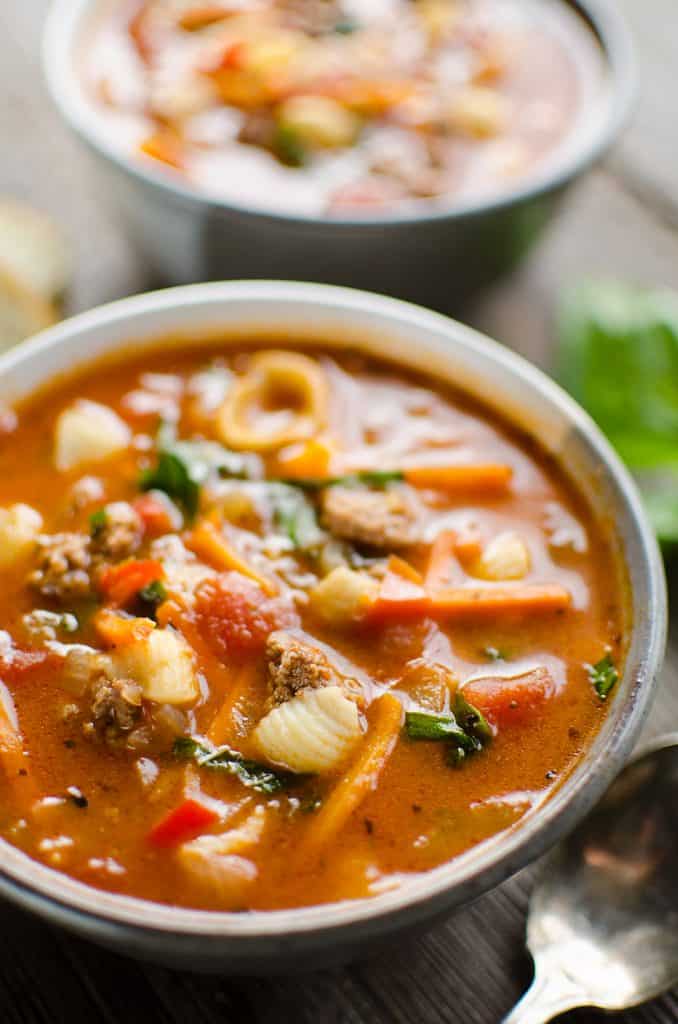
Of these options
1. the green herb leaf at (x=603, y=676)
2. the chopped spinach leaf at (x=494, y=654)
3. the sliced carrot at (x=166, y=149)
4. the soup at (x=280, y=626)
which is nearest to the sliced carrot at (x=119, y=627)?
the soup at (x=280, y=626)

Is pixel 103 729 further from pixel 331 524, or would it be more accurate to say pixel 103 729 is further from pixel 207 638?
pixel 331 524

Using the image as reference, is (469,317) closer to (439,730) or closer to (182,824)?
(439,730)

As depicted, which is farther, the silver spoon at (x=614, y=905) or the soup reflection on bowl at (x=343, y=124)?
the soup reflection on bowl at (x=343, y=124)

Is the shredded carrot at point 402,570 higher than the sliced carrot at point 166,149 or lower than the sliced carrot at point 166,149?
lower

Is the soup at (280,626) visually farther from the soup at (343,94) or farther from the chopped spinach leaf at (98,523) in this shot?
the soup at (343,94)

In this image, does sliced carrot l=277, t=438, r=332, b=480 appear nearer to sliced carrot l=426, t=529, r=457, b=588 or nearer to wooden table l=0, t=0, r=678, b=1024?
sliced carrot l=426, t=529, r=457, b=588

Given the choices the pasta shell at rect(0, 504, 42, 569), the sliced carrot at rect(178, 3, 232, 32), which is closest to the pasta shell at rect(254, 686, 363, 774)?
the pasta shell at rect(0, 504, 42, 569)
